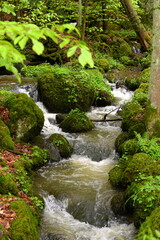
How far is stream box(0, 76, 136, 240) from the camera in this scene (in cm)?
547

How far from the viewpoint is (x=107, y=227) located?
18.7 feet

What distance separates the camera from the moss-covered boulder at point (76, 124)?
1024 cm

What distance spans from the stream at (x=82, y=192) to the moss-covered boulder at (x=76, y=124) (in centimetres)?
22

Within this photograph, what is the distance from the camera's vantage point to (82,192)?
675cm

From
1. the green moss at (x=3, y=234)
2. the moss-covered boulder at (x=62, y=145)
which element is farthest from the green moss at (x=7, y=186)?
the moss-covered boulder at (x=62, y=145)

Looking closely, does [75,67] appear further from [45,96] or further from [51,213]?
[51,213]

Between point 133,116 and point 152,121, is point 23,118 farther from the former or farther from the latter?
point 152,121

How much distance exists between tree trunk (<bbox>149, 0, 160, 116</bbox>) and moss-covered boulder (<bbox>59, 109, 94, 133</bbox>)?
328 centimetres

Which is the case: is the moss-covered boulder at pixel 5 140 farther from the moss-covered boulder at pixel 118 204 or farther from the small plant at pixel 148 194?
the small plant at pixel 148 194

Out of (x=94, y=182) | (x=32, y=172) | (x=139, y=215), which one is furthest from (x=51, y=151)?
(x=139, y=215)

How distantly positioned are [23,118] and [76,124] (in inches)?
91.3

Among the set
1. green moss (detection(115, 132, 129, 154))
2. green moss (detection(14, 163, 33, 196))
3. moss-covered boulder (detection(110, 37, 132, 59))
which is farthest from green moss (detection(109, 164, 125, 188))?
moss-covered boulder (detection(110, 37, 132, 59))

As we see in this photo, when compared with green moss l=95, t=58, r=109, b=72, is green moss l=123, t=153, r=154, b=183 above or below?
below

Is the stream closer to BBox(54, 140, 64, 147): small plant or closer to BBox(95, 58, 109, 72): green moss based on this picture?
BBox(54, 140, 64, 147): small plant
